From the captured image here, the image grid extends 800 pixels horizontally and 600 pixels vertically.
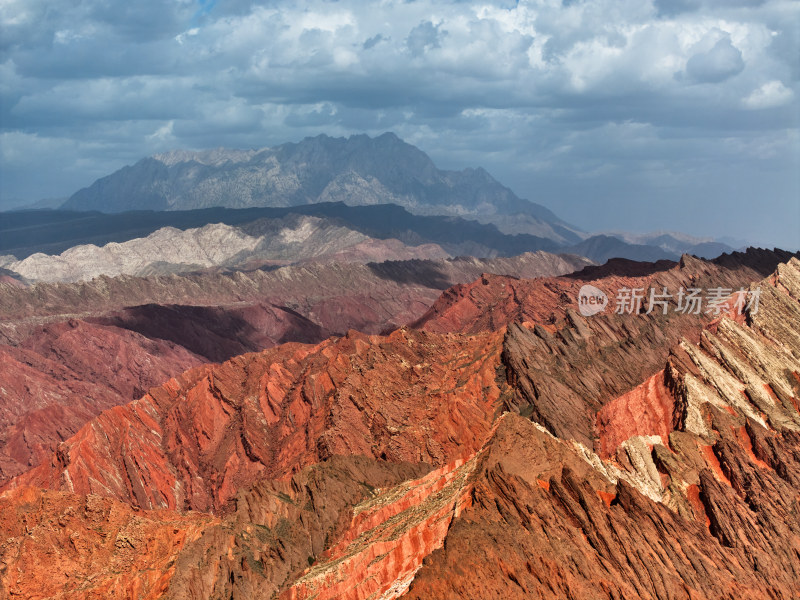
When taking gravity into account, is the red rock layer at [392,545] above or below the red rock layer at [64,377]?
above

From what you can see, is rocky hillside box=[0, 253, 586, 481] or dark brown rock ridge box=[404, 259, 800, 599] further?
rocky hillside box=[0, 253, 586, 481]

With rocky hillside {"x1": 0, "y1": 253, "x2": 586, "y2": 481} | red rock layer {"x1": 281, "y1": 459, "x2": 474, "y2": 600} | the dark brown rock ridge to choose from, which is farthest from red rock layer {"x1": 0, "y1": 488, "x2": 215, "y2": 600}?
rocky hillside {"x1": 0, "y1": 253, "x2": 586, "y2": 481}

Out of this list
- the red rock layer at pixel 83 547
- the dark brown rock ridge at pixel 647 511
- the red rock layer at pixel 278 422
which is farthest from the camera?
the red rock layer at pixel 278 422

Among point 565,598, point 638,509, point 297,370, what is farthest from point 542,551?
point 297,370

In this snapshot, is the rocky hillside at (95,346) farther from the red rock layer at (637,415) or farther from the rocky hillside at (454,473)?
the red rock layer at (637,415)

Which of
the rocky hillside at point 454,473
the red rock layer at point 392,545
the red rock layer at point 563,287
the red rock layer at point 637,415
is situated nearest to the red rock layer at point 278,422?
the rocky hillside at point 454,473

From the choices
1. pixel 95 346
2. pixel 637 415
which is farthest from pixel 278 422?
pixel 95 346

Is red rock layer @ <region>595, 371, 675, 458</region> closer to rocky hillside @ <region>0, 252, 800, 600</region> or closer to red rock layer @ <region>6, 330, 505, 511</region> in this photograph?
rocky hillside @ <region>0, 252, 800, 600</region>

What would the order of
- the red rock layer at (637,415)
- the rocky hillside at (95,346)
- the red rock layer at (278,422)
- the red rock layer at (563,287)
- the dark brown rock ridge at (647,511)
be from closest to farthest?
1. the dark brown rock ridge at (647,511)
2. the red rock layer at (637,415)
3. the red rock layer at (278,422)
4. the rocky hillside at (95,346)
5. the red rock layer at (563,287)

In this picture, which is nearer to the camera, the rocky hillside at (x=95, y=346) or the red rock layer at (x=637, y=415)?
the red rock layer at (x=637, y=415)
